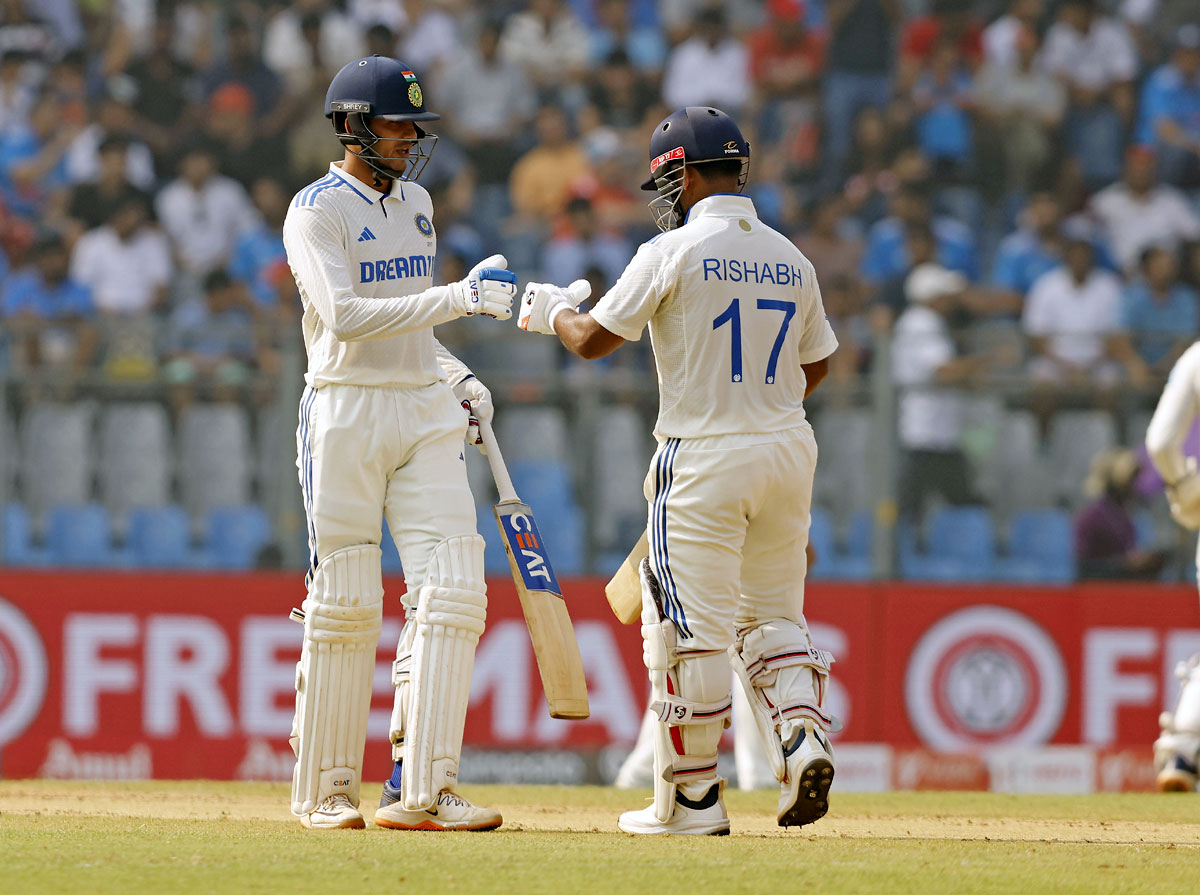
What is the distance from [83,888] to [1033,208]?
10894 mm

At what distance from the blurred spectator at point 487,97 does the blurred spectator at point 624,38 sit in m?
0.83

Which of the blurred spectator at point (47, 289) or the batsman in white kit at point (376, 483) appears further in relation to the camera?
the blurred spectator at point (47, 289)

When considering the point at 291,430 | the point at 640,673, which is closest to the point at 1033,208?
the point at 640,673

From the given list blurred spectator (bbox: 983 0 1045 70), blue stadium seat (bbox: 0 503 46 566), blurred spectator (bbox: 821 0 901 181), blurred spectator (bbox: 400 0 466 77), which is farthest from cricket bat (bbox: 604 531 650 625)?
blurred spectator (bbox: 983 0 1045 70)

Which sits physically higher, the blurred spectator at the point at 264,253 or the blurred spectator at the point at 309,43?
the blurred spectator at the point at 309,43

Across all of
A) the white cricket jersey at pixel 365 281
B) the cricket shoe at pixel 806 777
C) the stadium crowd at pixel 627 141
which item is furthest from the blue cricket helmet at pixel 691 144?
the stadium crowd at pixel 627 141

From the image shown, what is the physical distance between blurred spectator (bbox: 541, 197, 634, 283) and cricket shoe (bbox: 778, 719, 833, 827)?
7.13 m

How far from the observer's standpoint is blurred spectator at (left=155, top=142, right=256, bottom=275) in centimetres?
1316

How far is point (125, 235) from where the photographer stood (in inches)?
504

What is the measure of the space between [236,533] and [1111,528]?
5.06 metres

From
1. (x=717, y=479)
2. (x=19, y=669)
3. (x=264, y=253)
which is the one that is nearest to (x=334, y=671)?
(x=717, y=479)

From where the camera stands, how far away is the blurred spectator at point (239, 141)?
45.6 ft

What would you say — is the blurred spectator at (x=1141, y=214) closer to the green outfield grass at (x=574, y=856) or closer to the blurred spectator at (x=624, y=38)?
the blurred spectator at (x=624, y=38)

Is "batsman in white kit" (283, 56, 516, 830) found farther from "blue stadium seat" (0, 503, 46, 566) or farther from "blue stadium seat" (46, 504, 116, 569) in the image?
"blue stadium seat" (0, 503, 46, 566)
